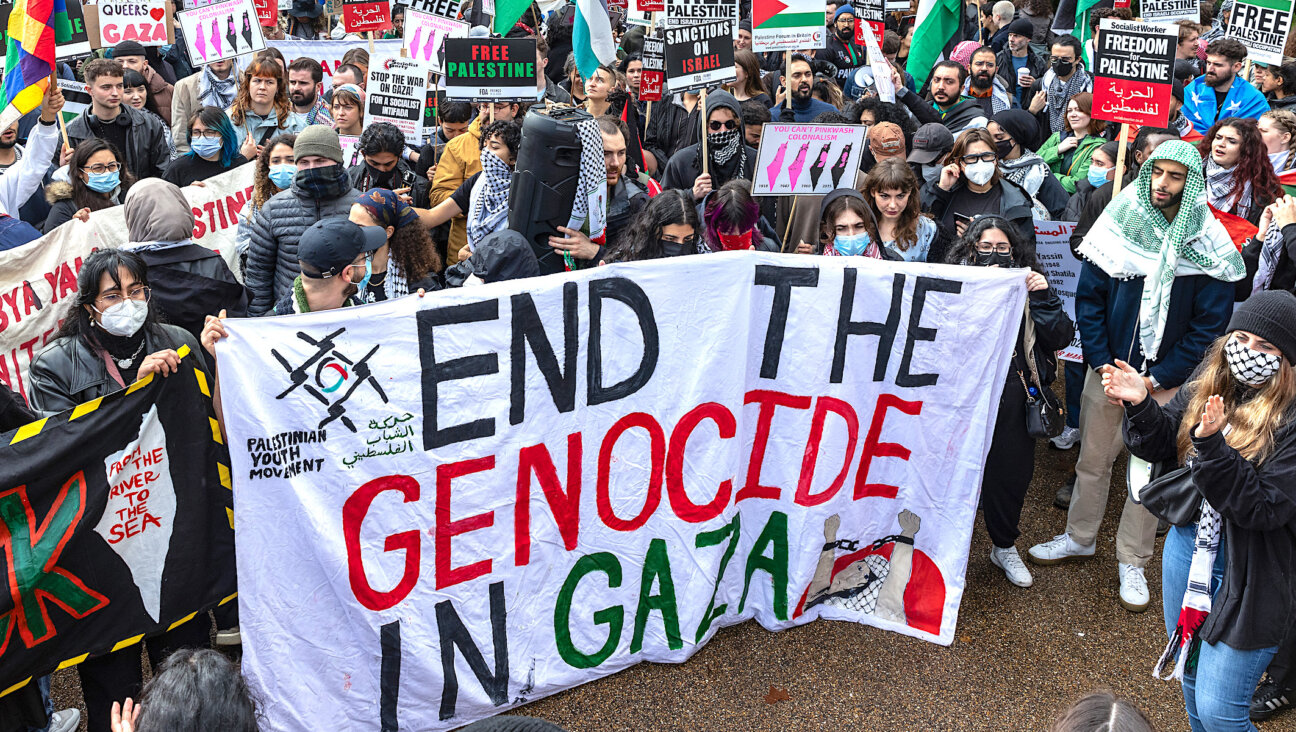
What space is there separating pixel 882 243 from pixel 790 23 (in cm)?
297

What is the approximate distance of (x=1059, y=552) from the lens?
221 inches

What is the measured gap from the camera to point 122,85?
7750 millimetres

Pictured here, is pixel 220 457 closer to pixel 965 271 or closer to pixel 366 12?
pixel 965 271

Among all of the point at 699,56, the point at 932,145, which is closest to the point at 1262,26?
the point at 932,145

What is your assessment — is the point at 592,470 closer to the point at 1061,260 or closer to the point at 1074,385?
the point at 1061,260

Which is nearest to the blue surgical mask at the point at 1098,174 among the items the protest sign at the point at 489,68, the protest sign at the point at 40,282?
the protest sign at the point at 489,68

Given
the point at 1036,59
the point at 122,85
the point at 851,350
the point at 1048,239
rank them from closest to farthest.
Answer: the point at 851,350 → the point at 1048,239 → the point at 122,85 → the point at 1036,59

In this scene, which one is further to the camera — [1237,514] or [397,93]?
[397,93]

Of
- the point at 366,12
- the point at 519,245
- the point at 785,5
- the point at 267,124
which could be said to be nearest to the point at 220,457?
the point at 519,245

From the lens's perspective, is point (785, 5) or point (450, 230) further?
point (785, 5)

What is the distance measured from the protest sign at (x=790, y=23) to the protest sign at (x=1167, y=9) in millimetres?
3678

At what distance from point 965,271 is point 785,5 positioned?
13.2 ft

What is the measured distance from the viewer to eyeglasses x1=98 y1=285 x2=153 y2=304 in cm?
388

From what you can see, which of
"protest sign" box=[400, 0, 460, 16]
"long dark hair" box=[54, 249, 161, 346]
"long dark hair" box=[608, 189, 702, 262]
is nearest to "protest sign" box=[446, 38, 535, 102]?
"protest sign" box=[400, 0, 460, 16]
